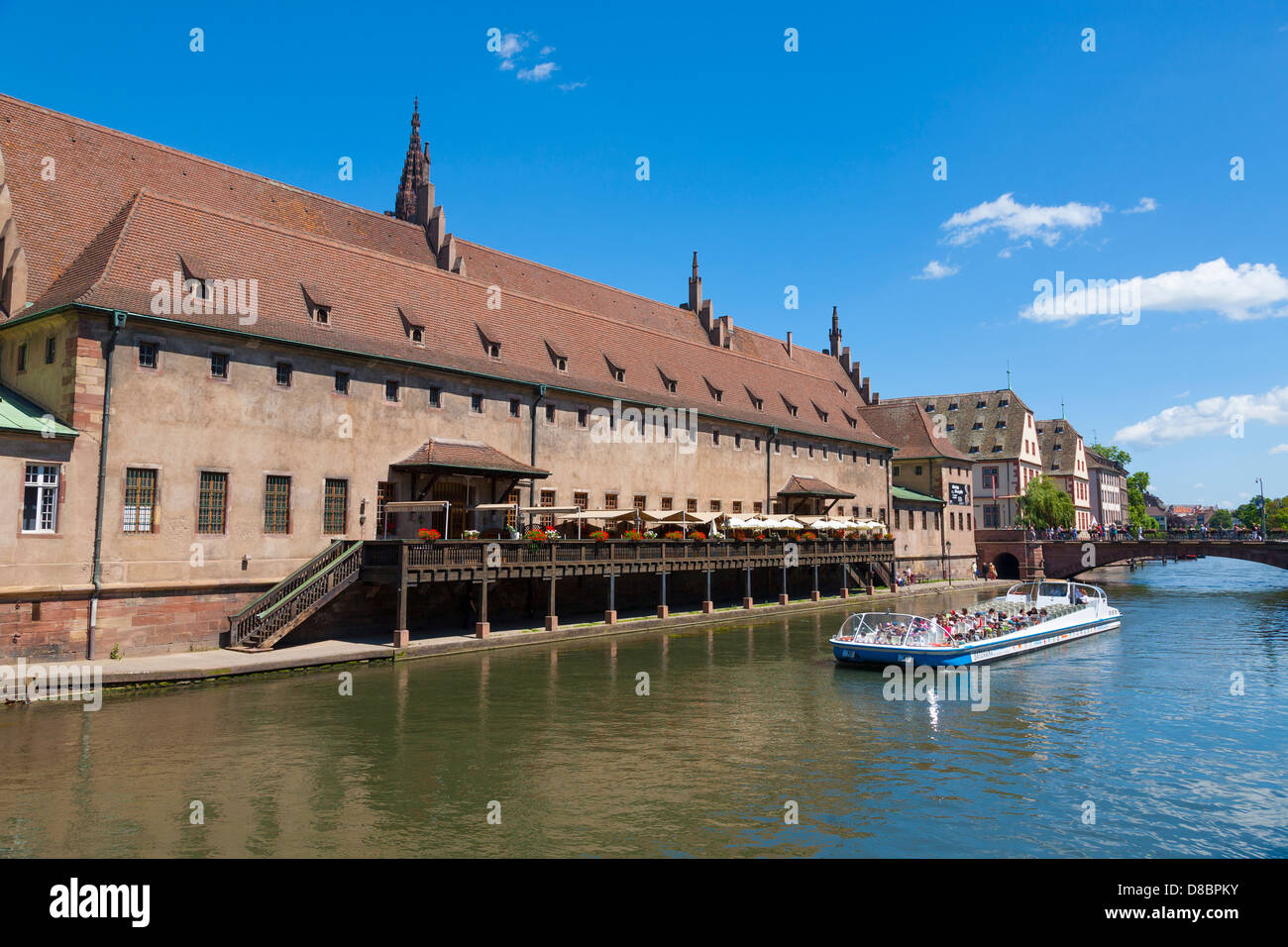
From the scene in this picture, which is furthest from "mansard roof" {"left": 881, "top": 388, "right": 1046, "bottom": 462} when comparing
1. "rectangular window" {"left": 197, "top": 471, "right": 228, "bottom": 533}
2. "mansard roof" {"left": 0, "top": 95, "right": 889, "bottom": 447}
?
"rectangular window" {"left": 197, "top": 471, "right": 228, "bottom": 533}

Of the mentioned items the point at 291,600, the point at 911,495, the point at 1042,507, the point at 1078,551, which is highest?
the point at 911,495

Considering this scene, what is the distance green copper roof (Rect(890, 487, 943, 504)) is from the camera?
6938cm

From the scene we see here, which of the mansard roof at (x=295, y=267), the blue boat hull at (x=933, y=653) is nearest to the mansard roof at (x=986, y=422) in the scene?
the mansard roof at (x=295, y=267)

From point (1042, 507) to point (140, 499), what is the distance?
8301 centimetres

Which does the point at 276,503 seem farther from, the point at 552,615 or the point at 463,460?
the point at 552,615

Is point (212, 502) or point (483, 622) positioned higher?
point (212, 502)

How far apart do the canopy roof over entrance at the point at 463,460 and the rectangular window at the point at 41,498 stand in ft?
36.3

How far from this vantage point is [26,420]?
24656 mm

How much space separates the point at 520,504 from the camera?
37969 millimetres

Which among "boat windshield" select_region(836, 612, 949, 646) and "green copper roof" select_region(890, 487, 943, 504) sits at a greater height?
"green copper roof" select_region(890, 487, 943, 504)

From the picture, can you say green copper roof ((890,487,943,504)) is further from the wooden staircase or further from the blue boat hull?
the wooden staircase

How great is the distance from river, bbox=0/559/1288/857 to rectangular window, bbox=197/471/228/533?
6209 millimetres

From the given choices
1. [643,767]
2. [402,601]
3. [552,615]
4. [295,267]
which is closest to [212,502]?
[402,601]

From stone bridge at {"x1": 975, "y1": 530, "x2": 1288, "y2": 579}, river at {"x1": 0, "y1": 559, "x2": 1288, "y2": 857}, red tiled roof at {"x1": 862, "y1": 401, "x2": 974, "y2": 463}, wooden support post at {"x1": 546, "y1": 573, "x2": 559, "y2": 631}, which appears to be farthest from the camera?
red tiled roof at {"x1": 862, "y1": 401, "x2": 974, "y2": 463}
